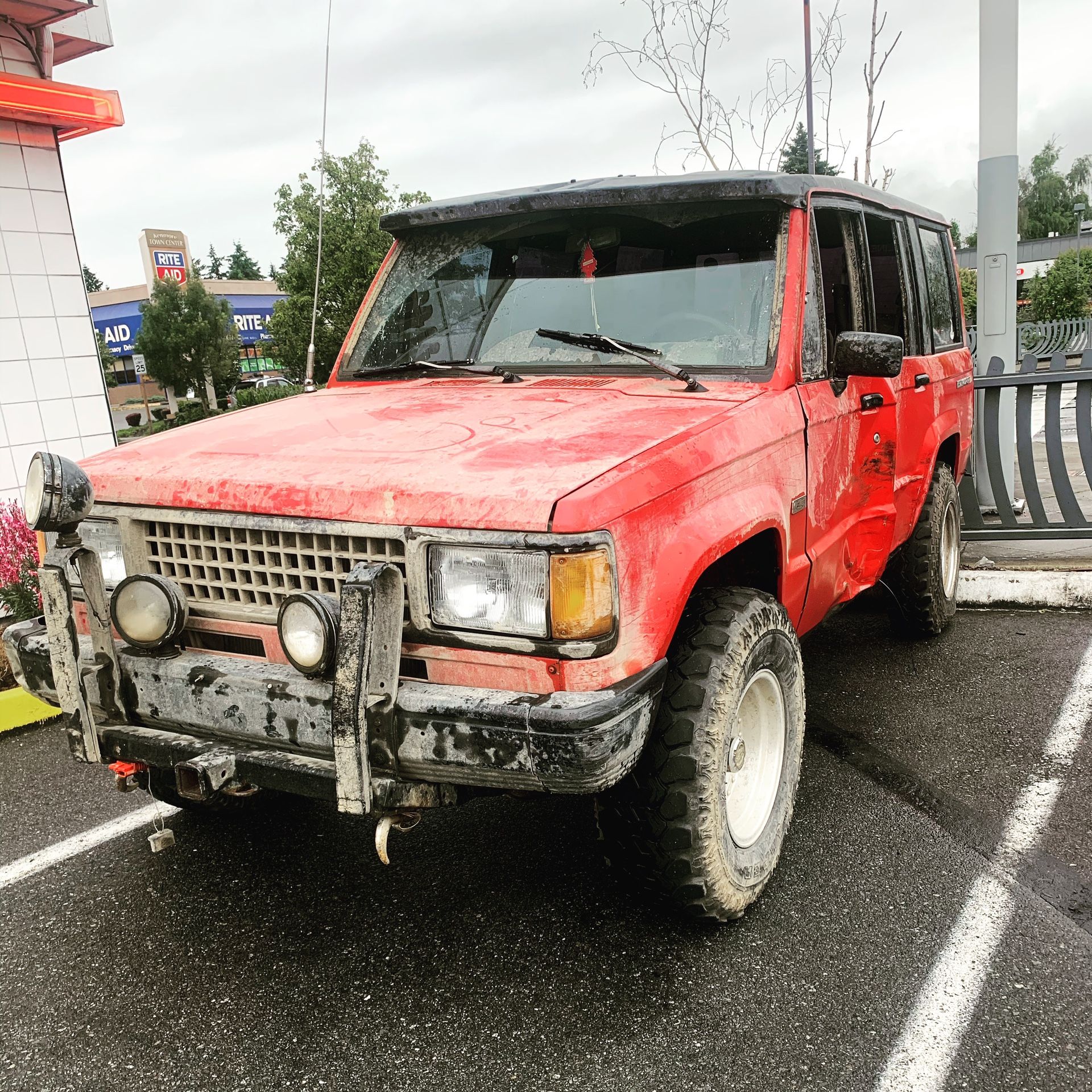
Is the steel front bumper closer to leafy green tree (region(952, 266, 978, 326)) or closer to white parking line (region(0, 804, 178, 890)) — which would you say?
white parking line (region(0, 804, 178, 890))

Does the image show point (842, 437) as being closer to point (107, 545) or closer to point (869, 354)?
point (869, 354)

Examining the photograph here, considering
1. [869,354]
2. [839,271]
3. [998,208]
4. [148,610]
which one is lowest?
[148,610]

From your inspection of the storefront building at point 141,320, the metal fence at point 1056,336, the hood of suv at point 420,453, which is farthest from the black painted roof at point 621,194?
the storefront building at point 141,320

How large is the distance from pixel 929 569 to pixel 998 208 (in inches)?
145

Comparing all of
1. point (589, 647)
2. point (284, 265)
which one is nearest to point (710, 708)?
point (589, 647)

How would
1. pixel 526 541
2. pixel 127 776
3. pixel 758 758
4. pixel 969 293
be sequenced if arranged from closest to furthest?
pixel 526 541 → pixel 758 758 → pixel 127 776 → pixel 969 293

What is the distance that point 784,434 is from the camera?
2.96 m

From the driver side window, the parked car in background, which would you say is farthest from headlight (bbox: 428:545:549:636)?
the parked car in background

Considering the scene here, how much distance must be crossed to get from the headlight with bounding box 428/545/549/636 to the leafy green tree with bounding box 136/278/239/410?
1615 inches

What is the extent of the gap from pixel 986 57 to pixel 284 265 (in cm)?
2116

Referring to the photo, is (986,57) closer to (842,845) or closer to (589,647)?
(842,845)

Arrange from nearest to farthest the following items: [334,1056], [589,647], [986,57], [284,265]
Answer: [589,647] → [334,1056] → [986,57] → [284,265]

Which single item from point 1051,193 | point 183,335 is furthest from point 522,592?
point 1051,193

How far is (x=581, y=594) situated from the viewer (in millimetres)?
2113
